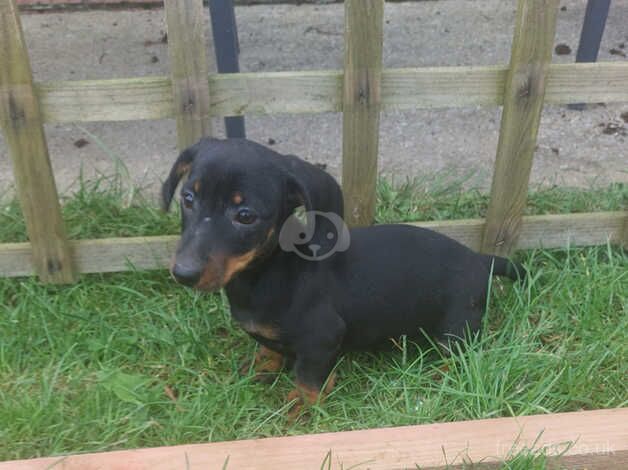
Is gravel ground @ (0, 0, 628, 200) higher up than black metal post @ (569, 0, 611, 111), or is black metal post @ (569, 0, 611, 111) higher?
black metal post @ (569, 0, 611, 111)

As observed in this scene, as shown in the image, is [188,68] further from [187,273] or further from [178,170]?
[187,273]

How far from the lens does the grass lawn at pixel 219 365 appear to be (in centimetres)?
247

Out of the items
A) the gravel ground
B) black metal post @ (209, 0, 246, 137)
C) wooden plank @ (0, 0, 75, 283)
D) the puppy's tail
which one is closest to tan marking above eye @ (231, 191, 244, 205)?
wooden plank @ (0, 0, 75, 283)

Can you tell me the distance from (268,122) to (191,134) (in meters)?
1.87

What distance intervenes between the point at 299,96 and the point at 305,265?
0.73m

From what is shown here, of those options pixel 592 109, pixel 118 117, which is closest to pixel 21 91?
pixel 118 117

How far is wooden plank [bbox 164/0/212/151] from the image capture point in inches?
99.6

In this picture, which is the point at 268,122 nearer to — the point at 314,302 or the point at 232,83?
the point at 232,83

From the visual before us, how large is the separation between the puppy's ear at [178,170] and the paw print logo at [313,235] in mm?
361

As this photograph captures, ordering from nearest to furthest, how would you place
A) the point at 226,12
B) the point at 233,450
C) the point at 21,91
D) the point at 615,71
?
the point at 233,450 < the point at 21,91 < the point at 615,71 < the point at 226,12

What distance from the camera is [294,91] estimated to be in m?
2.77

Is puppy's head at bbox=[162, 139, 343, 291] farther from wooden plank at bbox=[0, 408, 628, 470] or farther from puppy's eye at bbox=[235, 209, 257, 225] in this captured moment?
wooden plank at bbox=[0, 408, 628, 470]

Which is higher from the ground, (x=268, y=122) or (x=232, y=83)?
(x=232, y=83)

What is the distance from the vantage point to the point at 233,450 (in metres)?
2.14
